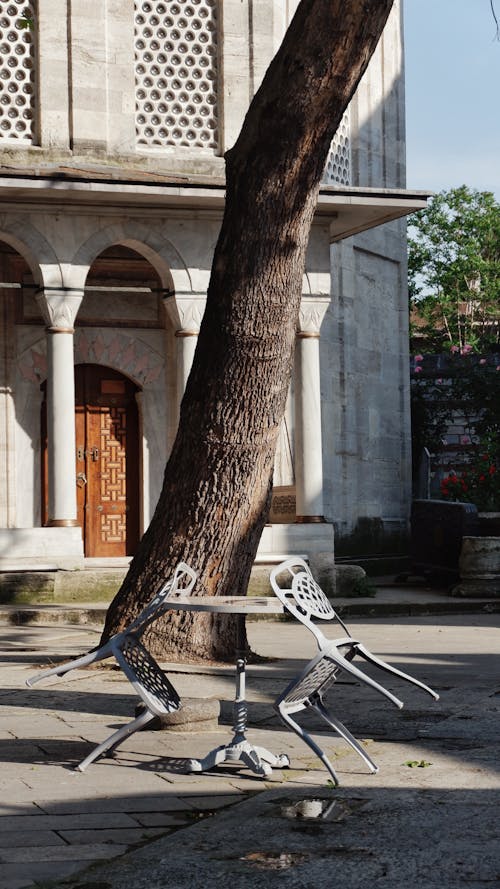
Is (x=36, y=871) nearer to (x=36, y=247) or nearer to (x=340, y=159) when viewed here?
(x=36, y=247)

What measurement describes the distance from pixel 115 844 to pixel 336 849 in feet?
2.53

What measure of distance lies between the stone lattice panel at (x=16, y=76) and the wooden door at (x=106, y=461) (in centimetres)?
343

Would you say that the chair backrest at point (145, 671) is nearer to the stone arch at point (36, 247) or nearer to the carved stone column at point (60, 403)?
the carved stone column at point (60, 403)

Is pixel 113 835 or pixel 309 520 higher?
pixel 309 520

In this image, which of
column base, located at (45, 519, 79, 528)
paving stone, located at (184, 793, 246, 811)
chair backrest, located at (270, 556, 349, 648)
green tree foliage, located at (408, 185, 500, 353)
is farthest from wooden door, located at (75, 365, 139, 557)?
green tree foliage, located at (408, 185, 500, 353)

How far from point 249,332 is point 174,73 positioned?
345 inches

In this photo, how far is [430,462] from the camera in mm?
22438

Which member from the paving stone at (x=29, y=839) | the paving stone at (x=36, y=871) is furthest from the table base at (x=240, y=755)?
the paving stone at (x=36, y=871)

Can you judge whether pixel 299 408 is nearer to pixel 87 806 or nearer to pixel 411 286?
pixel 87 806

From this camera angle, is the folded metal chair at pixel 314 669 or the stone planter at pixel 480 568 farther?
the stone planter at pixel 480 568

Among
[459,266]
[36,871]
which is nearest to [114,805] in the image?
[36,871]

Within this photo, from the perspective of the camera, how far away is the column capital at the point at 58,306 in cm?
1573

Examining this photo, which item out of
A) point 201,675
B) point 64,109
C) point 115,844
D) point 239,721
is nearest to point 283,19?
point 64,109

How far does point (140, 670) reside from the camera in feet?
20.9
